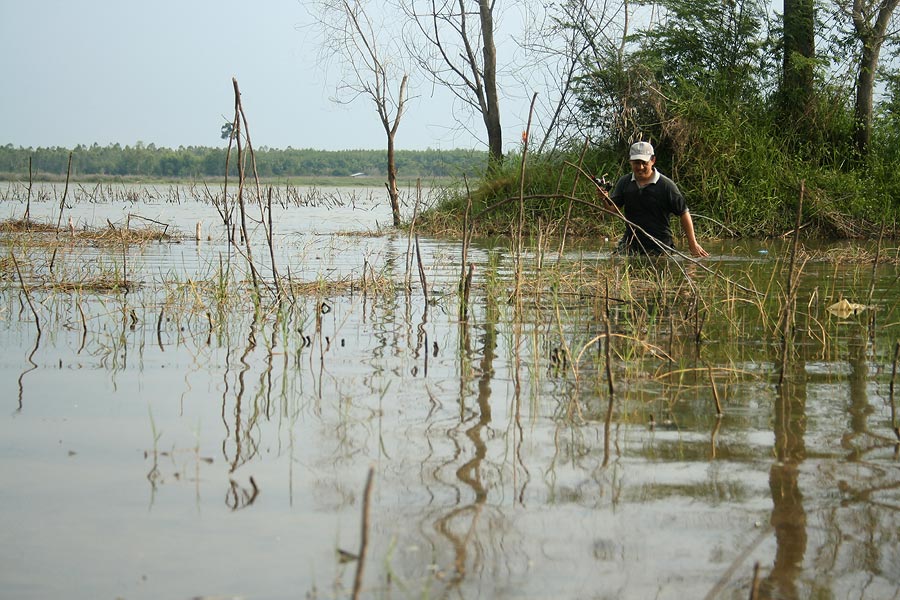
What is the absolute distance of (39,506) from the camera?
3457 millimetres

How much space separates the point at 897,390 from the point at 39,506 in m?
4.09

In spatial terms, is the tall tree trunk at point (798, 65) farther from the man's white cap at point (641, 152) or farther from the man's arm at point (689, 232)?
the man's arm at point (689, 232)

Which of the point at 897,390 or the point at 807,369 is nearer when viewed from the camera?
the point at 897,390

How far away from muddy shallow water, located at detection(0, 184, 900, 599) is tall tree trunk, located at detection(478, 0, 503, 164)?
1682 cm

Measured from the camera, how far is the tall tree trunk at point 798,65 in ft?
64.1

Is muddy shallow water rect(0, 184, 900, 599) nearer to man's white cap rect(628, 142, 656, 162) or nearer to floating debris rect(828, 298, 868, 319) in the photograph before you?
floating debris rect(828, 298, 868, 319)

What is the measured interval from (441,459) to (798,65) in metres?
17.2

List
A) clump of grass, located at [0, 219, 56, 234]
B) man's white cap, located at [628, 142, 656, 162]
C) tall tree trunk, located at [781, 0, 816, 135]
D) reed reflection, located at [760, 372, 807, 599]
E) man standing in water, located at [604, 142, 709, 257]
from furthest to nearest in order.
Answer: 1. tall tree trunk, located at [781, 0, 816, 135]
2. clump of grass, located at [0, 219, 56, 234]
3. man standing in water, located at [604, 142, 709, 257]
4. man's white cap, located at [628, 142, 656, 162]
5. reed reflection, located at [760, 372, 807, 599]

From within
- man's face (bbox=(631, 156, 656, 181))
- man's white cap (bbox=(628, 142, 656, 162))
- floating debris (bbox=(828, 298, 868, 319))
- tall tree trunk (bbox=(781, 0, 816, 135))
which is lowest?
floating debris (bbox=(828, 298, 868, 319))

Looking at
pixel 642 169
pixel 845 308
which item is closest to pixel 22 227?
pixel 642 169

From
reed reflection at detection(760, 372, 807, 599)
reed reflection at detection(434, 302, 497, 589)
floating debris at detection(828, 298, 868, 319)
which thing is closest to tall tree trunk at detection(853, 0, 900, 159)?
floating debris at detection(828, 298, 868, 319)

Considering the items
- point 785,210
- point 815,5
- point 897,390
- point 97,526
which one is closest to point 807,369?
point 897,390

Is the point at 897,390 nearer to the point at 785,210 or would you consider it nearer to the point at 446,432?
the point at 446,432

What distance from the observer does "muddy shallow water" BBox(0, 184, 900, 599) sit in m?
2.97
